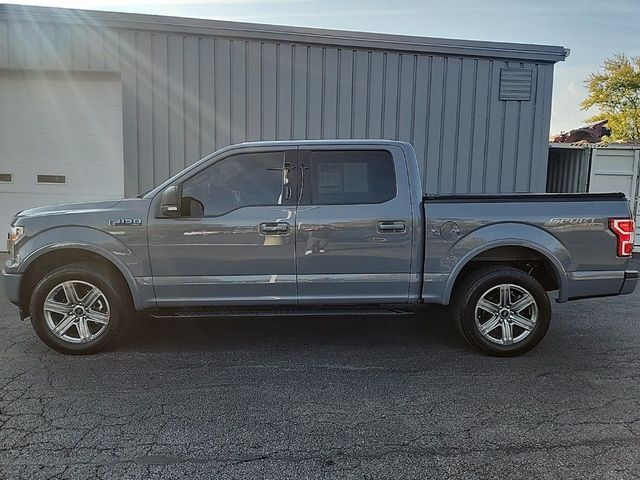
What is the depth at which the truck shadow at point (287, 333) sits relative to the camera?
5273mm

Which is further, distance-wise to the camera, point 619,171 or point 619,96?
point 619,96

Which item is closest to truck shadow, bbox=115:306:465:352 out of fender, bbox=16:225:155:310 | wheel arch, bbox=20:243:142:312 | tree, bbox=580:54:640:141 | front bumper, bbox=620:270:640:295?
wheel arch, bbox=20:243:142:312

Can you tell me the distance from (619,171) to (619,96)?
66.4 ft

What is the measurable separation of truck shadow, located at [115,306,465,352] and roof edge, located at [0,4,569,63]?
545 cm

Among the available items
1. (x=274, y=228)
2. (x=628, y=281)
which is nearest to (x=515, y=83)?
(x=628, y=281)

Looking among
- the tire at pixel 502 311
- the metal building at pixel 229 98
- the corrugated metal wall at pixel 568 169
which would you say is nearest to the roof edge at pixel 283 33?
the metal building at pixel 229 98

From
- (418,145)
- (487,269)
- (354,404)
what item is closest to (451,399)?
(354,404)

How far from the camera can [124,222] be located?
188 inches

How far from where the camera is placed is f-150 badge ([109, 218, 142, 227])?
476 centimetres

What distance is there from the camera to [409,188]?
16.0 ft

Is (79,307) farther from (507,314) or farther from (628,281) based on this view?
(628,281)

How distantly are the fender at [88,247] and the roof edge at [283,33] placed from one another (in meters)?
5.68

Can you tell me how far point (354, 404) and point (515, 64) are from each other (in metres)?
8.31

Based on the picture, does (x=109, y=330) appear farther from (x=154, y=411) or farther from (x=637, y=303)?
(x=637, y=303)
